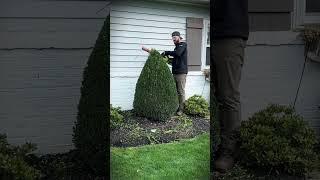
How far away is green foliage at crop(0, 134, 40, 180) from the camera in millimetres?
3646

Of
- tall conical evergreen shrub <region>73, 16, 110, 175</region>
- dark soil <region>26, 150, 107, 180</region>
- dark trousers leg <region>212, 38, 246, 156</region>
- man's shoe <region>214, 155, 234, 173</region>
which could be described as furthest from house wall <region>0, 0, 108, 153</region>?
man's shoe <region>214, 155, 234, 173</region>

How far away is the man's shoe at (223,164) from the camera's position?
170 inches

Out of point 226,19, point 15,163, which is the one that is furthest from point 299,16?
point 15,163

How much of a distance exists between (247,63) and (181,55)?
1969 millimetres

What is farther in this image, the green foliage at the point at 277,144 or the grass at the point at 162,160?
the green foliage at the point at 277,144

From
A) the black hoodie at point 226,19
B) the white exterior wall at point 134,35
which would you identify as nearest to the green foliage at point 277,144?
the black hoodie at point 226,19

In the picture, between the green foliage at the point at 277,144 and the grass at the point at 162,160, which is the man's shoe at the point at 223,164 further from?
the grass at the point at 162,160

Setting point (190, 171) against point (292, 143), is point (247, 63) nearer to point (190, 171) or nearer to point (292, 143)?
point (292, 143)

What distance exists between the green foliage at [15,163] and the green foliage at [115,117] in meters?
0.87

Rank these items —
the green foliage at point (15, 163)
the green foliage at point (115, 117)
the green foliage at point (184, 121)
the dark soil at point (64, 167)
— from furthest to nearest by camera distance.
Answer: the dark soil at point (64, 167) < the green foliage at point (15, 163) < the green foliage at point (184, 121) < the green foliage at point (115, 117)

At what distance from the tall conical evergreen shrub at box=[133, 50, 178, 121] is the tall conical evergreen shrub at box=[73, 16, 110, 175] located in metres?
0.56

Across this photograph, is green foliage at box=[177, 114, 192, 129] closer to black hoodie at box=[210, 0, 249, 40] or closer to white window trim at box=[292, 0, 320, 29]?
black hoodie at box=[210, 0, 249, 40]

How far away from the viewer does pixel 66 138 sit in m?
4.35

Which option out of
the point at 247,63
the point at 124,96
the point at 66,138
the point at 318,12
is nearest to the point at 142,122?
the point at 124,96
